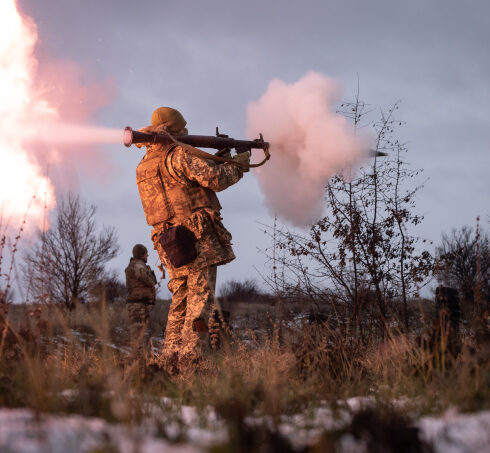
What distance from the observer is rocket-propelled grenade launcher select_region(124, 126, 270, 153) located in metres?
5.54

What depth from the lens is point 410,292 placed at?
642cm

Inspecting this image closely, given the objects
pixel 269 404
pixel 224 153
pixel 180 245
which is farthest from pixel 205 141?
pixel 269 404

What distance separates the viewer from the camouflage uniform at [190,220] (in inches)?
215

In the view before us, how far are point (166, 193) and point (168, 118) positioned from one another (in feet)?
2.95

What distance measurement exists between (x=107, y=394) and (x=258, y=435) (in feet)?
3.30

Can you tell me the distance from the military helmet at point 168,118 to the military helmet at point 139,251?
5.17 meters

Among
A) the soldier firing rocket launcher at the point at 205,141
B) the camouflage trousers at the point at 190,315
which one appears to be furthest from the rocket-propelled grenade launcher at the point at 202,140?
the camouflage trousers at the point at 190,315

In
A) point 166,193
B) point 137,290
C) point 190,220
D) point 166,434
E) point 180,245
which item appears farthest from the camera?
point 137,290

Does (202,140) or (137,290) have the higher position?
(202,140)

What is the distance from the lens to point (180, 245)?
5508mm

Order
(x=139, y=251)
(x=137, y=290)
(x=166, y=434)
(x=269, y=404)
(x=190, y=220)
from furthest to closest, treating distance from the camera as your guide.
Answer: (x=139, y=251) < (x=137, y=290) < (x=190, y=220) < (x=269, y=404) < (x=166, y=434)

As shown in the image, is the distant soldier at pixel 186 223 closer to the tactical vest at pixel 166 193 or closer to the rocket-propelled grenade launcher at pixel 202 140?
the tactical vest at pixel 166 193

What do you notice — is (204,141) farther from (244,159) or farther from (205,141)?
(244,159)

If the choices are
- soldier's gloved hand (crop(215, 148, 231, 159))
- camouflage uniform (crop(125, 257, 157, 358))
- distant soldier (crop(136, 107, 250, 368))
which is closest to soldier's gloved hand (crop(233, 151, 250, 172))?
distant soldier (crop(136, 107, 250, 368))
